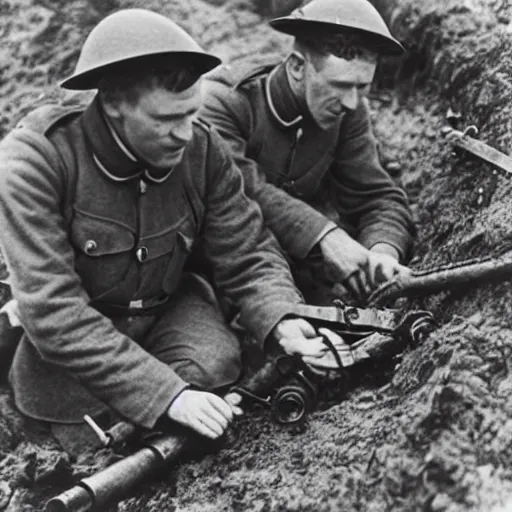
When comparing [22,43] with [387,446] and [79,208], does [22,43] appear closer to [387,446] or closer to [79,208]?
[79,208]

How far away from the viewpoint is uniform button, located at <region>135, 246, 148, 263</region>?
3.18m

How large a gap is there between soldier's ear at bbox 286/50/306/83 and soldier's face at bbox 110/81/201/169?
1017 mm

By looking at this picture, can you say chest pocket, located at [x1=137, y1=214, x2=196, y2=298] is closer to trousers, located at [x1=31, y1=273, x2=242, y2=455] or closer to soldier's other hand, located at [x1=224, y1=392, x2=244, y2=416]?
trousers, located at [x1=31, y1=273, x2=242, y2=455]

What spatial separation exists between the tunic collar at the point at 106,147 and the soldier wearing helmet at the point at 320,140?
0.91 meters

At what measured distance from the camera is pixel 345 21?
3.76m

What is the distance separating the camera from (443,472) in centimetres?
241

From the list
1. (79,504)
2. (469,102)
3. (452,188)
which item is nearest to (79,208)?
(79,504)

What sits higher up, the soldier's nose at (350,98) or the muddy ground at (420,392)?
the soldier's nose at (350,98)

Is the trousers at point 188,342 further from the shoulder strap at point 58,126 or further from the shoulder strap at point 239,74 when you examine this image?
the shoulder strap at point 239,74

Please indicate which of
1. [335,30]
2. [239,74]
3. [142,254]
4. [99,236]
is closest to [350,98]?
[335,30]

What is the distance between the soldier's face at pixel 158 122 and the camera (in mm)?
2924

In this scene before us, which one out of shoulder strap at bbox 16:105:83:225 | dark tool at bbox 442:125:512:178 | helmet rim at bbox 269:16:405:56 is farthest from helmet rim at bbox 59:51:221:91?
dark tool at bbox 442:125:512:178

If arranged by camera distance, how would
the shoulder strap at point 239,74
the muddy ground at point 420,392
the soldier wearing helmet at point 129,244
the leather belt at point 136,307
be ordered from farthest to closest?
the shoulder strap at point 239,74
the leather belt at point 136,307
the soldier wearing helmet at point 129,244
the muddy ground at point 420,392

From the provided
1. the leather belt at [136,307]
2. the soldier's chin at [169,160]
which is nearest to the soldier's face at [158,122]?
the soldier's chin at [169,160]
